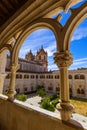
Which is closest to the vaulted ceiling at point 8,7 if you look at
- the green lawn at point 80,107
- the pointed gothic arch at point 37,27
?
the pointed gothic arch at point 37,27

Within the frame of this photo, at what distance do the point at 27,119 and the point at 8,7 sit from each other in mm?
2018

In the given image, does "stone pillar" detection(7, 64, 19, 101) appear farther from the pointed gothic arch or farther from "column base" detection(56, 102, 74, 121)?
"column base" detection(56, 102, 74, 121)

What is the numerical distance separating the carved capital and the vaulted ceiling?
47.1 inches

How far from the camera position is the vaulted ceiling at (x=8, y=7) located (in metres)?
2.18

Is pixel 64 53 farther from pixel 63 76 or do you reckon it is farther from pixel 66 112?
pixel 66 112

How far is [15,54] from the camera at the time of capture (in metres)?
2.60

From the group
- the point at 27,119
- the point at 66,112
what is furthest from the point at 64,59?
the point at 27,119

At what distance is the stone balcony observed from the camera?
1.50 meters

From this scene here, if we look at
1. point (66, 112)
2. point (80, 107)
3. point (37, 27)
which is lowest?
point (80, 107)

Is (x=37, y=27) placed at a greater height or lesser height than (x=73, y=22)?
greater

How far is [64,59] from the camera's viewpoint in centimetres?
160

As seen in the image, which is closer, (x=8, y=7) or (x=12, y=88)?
(x=8, y=7)

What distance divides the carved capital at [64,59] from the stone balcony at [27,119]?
66 centimetres

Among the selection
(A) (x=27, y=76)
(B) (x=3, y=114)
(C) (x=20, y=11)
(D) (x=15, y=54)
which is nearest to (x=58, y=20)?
(C) (x=20, y=11)
